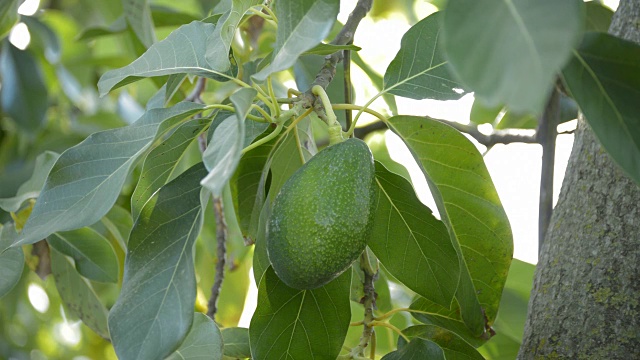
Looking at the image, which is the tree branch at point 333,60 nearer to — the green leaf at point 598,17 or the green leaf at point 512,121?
the green leaf at point 598,17

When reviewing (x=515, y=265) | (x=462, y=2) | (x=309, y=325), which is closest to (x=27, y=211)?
(x=309, y=325)

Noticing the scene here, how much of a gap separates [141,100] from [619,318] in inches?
74.2

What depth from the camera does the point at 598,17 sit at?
121 cm

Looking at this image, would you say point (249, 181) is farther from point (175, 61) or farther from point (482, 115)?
point (482, 115)

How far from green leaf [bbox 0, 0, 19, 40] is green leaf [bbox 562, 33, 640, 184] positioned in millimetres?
1120

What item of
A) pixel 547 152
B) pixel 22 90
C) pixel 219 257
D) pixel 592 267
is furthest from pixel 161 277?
pixel 22 90

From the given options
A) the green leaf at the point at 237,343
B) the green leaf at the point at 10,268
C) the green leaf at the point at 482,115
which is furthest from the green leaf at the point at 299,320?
the green leaf at the point at 482,115

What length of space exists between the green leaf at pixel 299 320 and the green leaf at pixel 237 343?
105mm

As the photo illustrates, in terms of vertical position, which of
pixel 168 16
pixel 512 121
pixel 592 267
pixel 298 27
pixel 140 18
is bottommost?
pixel 592 267

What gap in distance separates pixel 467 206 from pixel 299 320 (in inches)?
9.8

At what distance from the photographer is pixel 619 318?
0.80 metres

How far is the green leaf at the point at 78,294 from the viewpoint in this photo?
1308 millimetres

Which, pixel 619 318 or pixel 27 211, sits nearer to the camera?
→ pixel 619 318

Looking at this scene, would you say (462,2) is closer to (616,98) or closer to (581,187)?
(616,98)
